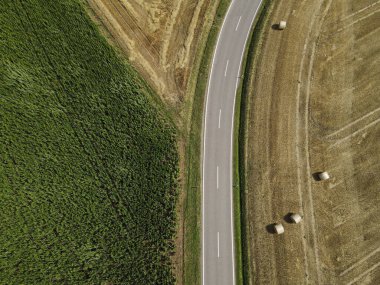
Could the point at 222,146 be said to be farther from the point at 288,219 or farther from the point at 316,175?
the point at 316,175

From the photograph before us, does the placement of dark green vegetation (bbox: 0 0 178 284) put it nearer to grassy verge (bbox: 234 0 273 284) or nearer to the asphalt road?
the asphalt road

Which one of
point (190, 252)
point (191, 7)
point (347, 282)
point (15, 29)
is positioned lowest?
point (347, 282)

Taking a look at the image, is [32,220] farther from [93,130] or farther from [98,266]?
[93,130]

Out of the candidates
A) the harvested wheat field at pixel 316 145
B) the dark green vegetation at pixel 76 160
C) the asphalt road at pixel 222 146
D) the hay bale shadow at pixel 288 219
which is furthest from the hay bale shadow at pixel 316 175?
the dark green vegetation at pixel 76 160

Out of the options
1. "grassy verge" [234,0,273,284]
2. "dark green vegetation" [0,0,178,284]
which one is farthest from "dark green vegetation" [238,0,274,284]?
"dark green vegetation" [0,0,178,284]

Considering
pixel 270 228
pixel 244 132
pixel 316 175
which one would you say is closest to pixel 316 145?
pixel 316 175

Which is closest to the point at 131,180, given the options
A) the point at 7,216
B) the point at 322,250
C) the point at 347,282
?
the point at 7,216
